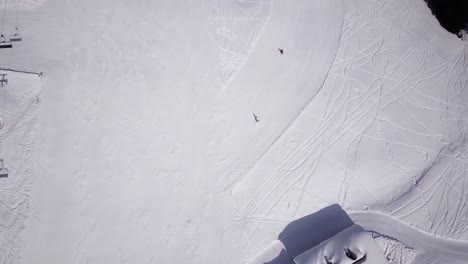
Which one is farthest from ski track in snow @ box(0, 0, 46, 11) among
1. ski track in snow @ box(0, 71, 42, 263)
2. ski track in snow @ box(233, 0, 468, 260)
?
ski track in snow @ box(233, 0, 468, 260)

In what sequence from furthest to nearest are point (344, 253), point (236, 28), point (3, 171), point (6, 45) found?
point (236, 28) → point (6, 45) → point (3, 171) → point (344, 253)

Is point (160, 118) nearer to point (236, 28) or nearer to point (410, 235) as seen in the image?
point (236, 28)

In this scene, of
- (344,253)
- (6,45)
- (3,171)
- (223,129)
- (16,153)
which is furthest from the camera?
(6,45)

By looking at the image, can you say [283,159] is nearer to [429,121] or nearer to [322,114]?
[322,114]

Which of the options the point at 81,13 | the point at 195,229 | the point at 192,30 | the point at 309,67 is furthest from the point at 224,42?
the point at 195,229

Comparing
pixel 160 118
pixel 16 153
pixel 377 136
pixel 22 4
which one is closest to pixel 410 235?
pixel 377 136

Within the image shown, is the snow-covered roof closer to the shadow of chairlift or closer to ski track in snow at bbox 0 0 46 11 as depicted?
the shadow of chairlift
